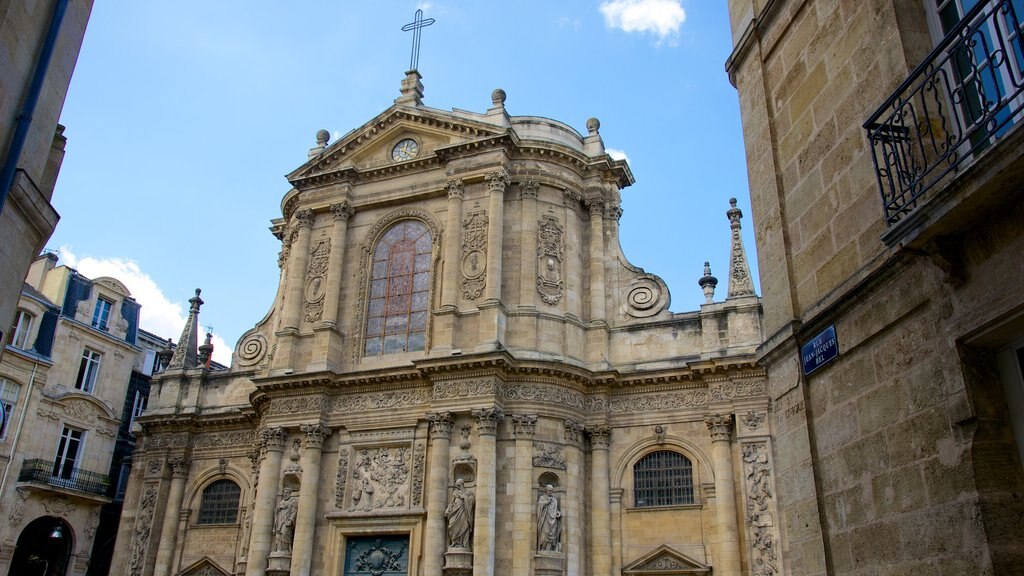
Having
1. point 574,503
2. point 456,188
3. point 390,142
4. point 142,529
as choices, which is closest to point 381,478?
point 574,503

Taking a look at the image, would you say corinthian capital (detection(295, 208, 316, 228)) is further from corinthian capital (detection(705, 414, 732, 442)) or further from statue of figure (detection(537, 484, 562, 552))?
corinthian capital (detection(705, 414, 732, 442))

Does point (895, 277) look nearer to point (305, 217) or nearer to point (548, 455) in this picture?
point (548, 455)

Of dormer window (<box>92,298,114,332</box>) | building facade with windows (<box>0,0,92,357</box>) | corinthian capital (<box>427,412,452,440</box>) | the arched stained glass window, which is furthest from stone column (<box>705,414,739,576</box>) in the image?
dormer window (<box>92,298,114,332</box>)

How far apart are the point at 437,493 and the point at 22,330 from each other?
13.8m

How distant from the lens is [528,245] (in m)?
21.4

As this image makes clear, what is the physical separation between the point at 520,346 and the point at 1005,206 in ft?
52.4

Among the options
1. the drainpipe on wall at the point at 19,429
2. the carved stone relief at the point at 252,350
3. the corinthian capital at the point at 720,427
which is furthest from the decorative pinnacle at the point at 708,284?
the drainpipe on wall at the point at 19,429

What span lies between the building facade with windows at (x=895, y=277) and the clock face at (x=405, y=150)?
55.0 feet

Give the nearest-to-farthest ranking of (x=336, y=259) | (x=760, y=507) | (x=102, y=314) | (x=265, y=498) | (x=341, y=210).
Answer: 1. (x=760, y=507)
2. (x=265, y=498)
3. (x=336, y=259)
4. (x=341, y=210)
5. (x=102, y=314)

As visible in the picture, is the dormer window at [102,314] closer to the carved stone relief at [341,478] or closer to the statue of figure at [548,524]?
the carved stone relief at [341,478]

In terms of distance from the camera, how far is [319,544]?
64.5 ft

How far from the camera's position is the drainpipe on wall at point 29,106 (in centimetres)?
645

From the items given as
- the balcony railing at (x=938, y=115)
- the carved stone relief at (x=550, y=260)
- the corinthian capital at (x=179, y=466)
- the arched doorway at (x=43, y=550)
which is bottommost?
the arched doorway at (x=43, y=550)

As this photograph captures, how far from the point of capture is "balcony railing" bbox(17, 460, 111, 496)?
2338cm
